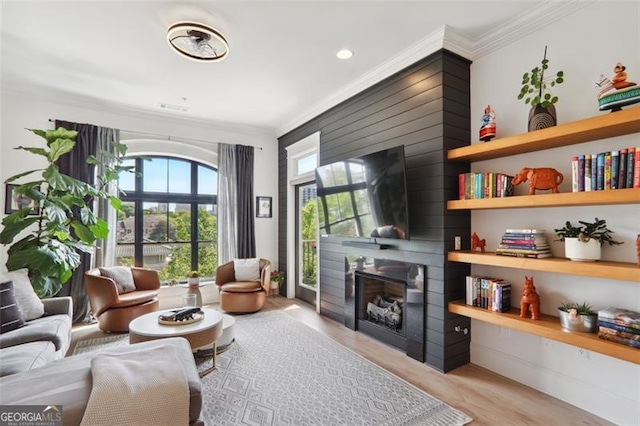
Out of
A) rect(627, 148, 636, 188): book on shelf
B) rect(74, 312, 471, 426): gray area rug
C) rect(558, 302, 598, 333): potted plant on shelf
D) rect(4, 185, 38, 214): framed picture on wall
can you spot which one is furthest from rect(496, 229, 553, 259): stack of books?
rect(4, 185, 38, 214): framed picture on wall

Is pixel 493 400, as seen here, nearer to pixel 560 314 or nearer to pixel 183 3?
pixel 560 314

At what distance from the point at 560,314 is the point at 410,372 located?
51.0 inches

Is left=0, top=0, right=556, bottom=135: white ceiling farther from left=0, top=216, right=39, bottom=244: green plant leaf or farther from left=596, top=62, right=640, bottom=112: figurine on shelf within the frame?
left=0, top=216, right=39, bottom=244: green plant leaf

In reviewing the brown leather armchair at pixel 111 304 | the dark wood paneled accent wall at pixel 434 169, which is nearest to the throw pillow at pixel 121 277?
the brown leather armchair at pixel 111 304

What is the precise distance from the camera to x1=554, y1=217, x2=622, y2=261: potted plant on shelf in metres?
2.03

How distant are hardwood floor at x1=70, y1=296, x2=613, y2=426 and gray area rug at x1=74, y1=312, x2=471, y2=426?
0.12 meters

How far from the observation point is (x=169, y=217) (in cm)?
507

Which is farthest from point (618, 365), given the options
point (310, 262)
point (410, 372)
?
point (310, 262)

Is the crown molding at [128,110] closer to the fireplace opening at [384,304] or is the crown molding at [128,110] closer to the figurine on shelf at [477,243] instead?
the fireplace opening at [384,304]

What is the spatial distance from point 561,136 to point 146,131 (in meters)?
Answer: 5.31

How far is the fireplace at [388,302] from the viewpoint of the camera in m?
2.98

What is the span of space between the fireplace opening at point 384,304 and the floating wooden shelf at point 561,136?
154 cm

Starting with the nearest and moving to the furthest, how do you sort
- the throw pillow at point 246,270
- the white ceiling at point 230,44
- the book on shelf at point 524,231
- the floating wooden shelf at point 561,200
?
the floating wooden shelf at point 561,200 < the book on shelf at point 524,231 < the white ceiling at point 230,44 < the throw pillow at point 246,270

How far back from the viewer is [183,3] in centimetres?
238
